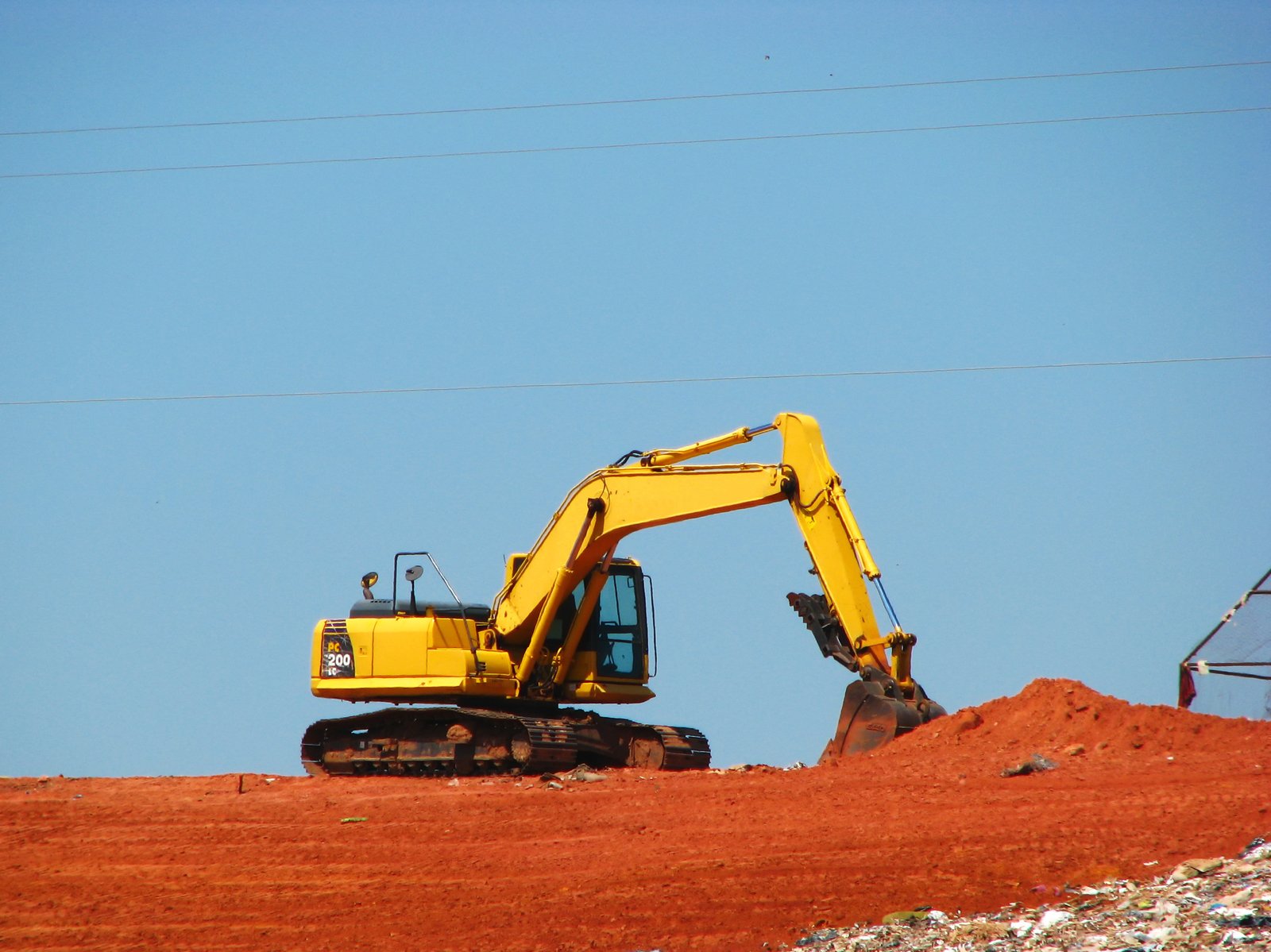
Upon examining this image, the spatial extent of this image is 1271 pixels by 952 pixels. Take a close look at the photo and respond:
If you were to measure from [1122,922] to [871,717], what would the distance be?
6223mm

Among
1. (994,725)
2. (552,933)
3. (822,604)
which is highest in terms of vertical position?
(822,604)

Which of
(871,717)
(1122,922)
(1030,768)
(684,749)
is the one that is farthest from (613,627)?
(1122,922)

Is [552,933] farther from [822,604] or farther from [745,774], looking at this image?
[822,604]

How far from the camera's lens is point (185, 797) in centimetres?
1659

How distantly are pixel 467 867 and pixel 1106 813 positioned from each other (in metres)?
4.90

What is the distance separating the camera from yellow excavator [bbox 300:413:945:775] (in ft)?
56.5

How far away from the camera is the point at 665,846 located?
12.3 m

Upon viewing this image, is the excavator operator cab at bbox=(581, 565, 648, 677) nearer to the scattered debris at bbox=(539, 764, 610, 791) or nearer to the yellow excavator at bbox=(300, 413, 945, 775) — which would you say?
the yellow excavator at bbox=(300, 413, 945, 775)

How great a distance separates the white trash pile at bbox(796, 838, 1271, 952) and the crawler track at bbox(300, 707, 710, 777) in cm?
814

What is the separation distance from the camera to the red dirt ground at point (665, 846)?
10.5 meters

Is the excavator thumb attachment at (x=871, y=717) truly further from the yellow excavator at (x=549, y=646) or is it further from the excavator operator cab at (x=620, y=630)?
the excavator operator cab at (x=620, y=630)

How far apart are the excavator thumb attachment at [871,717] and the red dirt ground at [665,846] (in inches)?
7.8

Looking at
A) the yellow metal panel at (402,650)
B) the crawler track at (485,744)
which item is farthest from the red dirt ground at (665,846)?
the yellow metal panel at (402,650)

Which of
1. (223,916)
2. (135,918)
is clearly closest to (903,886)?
(223,916)
